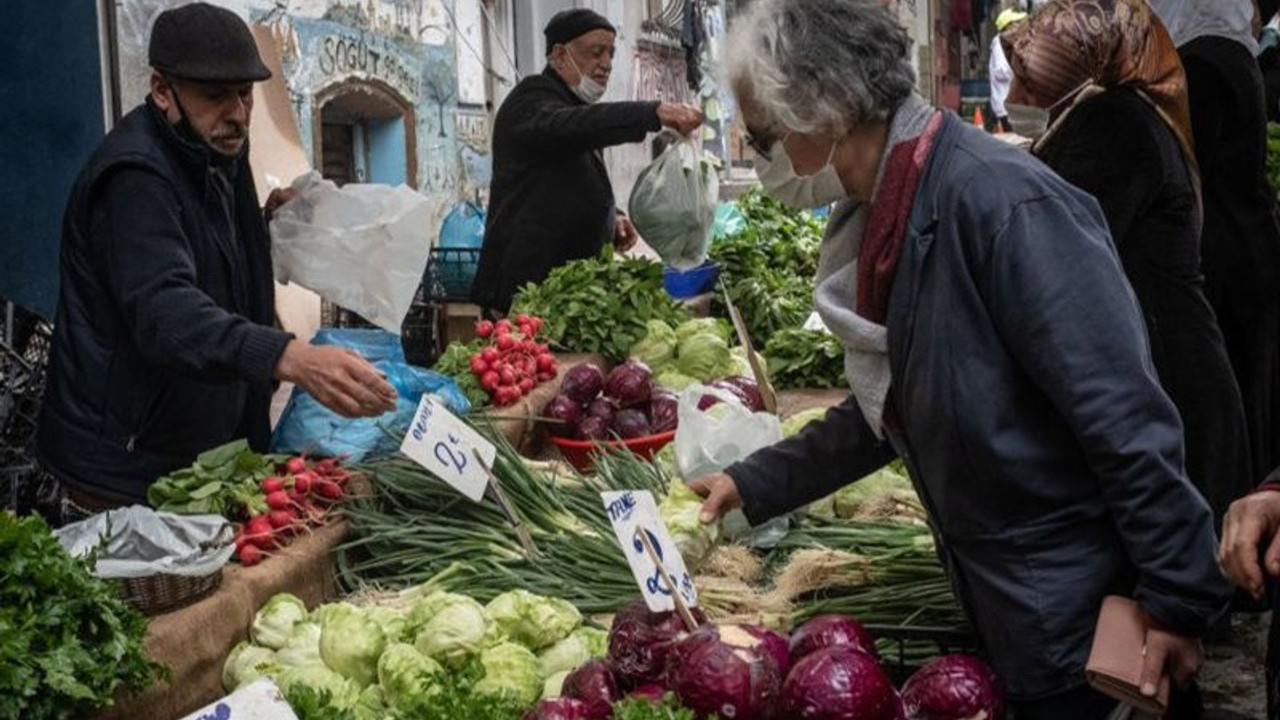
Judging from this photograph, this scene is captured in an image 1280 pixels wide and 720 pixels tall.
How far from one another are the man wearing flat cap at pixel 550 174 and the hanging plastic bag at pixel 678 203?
0.73 feet

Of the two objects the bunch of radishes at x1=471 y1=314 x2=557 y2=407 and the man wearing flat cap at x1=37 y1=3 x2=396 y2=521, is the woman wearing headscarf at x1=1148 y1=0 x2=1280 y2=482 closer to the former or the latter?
the bunch of radishes at x1=471 y1=314 x2=557 y2=407

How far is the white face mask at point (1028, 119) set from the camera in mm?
4273

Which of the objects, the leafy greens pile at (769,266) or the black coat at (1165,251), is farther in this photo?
the leafy greens pile at (769,266)

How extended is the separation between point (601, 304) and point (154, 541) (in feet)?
9.96

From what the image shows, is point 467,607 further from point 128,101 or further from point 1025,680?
point 128,101

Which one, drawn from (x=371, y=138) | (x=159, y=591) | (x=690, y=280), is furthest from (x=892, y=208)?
(x=371, y=138)

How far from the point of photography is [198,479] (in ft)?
11.5

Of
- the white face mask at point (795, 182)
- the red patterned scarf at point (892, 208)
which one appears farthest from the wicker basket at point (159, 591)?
the red patterned scarf at point (892, 208)

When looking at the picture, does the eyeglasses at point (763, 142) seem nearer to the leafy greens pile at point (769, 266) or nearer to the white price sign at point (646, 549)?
the white price sign at point (646, 549)

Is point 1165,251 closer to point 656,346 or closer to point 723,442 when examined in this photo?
point 723,442

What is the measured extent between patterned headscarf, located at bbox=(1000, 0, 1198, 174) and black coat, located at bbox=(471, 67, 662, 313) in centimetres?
234

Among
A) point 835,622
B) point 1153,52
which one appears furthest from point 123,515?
point 1153,52

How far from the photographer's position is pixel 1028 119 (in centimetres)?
433

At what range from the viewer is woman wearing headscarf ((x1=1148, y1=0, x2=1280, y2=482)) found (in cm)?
474
